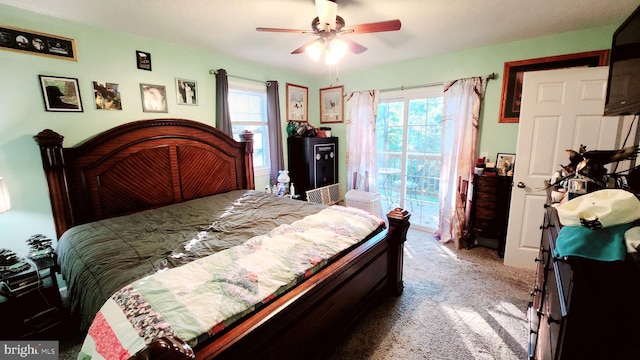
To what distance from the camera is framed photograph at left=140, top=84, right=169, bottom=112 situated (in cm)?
262

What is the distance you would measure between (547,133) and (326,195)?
280 cm

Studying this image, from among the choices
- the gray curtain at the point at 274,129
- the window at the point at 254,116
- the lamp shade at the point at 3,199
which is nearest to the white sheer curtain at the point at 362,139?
the gray curtain at the point at 274,129

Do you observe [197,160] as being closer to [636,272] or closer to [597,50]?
[636,272]

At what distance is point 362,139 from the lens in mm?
4070

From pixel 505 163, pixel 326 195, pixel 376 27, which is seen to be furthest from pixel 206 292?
pixel 505 163

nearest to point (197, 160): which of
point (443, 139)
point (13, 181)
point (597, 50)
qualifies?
point (13, 181)

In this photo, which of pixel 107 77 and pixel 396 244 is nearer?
pixel 396 244

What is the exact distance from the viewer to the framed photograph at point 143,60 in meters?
2.54

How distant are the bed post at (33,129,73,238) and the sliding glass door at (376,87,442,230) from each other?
11.9 feet

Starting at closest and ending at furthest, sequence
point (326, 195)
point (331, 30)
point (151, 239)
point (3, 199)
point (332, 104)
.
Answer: point (3, 199) → point (151, 239) → point (331, 30) → point (326, 195) → point (332, 104)

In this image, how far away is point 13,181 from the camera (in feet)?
6.54

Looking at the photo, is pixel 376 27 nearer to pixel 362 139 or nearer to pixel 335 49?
pixel 335 49

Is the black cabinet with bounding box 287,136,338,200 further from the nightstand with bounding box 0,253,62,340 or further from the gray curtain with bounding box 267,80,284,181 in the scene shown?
the nightstand with bounding box 0,253,62,340

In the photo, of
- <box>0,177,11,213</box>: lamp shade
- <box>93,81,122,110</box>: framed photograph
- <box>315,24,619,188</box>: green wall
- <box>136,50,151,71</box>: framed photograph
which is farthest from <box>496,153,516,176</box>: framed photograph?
<box>0,177,11,213</box>: lamp shade
